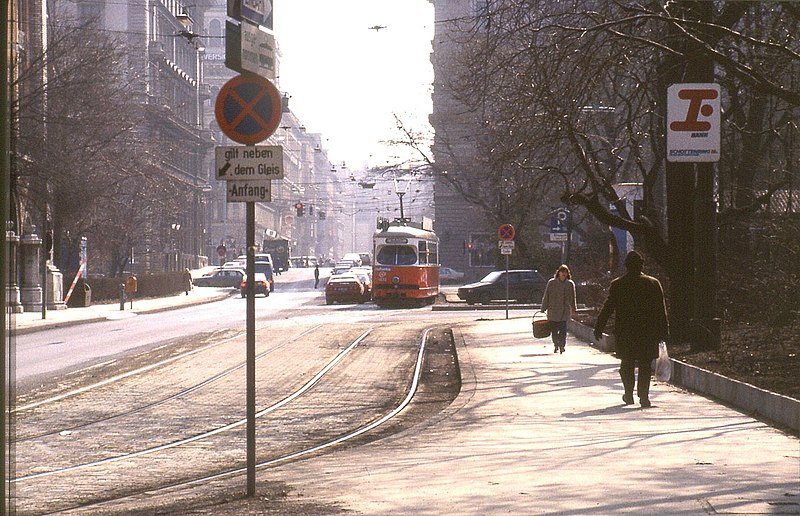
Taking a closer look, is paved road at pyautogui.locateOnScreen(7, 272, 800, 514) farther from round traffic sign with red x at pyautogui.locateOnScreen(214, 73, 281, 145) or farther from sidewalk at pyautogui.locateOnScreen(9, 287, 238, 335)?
sidewalk at pyautogui.locateOnScreen(9, 287, 238, 335)

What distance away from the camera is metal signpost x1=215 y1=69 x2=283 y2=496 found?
30.7ft

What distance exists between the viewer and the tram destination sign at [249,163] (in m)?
9.38

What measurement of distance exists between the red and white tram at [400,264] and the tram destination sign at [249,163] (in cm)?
4210

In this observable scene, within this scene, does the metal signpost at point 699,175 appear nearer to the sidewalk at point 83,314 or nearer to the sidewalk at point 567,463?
the sidewalk at point 567,463

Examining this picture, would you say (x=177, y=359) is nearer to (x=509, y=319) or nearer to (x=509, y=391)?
(x=509, y=391)

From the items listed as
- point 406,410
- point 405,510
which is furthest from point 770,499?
point 406,410

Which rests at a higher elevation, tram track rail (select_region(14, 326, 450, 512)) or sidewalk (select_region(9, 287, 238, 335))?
sidewalk (select_region(9, 287, 238, 335))

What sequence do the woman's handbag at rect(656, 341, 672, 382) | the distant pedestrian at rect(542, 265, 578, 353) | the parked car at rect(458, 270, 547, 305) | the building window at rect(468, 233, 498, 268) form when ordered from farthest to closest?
1. the building window at rect(468, 233, 498, 268)
2. the parked car at rect(458, 270, 547, 305)
3. the distant pedestrian at rect(542, 265, 578, 353)
4. the woman's handbag at rect(656, 341, 672, 382)

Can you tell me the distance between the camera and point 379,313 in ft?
160

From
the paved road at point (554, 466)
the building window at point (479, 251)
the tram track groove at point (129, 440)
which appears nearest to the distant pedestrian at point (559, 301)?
the paved road at point (554, 466)

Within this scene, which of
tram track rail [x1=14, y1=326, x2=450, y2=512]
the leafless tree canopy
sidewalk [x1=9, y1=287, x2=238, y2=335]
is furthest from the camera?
sidewalk [x1=9, y1=287, x2=238, y2=335]

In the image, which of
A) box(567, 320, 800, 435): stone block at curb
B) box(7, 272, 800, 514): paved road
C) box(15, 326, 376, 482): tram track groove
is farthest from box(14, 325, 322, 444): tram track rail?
box(567, 320, 800, 435): stone block at curb

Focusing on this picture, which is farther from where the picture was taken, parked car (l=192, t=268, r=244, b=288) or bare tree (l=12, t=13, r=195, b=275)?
parked car (l=192, t=268, r=244, b=288)

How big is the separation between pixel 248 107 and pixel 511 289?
4581 centimetres
